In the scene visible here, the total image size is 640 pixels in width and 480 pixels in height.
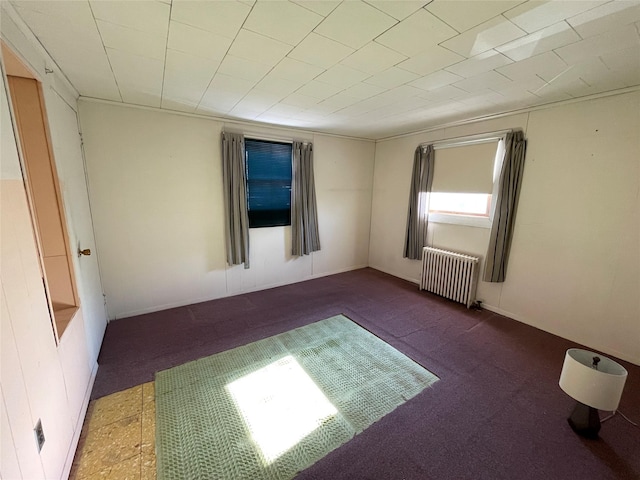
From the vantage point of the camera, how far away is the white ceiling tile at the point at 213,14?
1233 mm

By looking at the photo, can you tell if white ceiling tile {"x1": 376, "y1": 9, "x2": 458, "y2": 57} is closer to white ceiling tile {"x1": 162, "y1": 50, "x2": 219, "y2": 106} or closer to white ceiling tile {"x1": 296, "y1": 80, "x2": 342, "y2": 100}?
white ceiling tile {"x1": 296, "y1": 80, "x2": 342, "y2": 100}

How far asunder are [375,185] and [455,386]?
3.57 m

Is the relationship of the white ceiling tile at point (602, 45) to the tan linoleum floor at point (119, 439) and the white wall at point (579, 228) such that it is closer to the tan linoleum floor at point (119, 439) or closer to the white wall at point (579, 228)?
the white wall at point (579, 228)

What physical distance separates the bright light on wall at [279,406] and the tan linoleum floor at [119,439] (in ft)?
1.79

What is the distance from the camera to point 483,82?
2137mm

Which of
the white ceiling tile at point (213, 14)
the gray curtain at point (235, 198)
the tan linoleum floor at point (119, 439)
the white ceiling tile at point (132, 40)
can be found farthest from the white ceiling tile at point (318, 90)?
the tan linoleum floor at point (119, 439)

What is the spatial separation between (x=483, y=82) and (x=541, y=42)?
2.05ft

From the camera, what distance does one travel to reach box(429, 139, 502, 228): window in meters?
3.24

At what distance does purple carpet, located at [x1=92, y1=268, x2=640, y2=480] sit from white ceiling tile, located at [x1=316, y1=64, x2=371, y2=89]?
244 centimetres

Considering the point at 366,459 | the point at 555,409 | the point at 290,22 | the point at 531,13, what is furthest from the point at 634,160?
the point at 366,459

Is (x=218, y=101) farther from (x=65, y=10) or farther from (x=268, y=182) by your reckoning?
(x=65, y=10)

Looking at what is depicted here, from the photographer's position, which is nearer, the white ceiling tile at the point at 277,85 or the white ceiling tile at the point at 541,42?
the white ceiling tile at the point at 541,42

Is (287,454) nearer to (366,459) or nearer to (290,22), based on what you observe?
(366,459)

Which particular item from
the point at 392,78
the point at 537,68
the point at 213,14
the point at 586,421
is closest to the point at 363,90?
the point at 392,78
